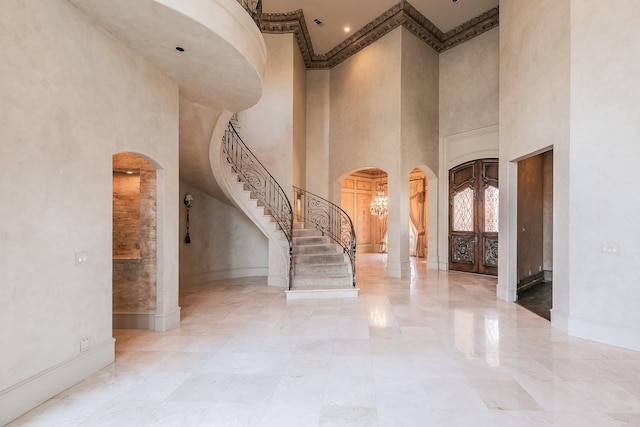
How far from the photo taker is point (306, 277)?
20.0ft

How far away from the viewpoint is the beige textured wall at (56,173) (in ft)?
7.30

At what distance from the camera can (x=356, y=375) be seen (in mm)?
2861

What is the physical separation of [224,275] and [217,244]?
32.4 inches

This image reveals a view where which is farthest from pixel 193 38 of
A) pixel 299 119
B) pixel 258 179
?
pixel 299 119

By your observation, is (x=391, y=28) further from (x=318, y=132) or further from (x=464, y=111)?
(x=318, y=132)

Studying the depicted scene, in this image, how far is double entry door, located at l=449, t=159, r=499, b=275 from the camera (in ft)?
25.6

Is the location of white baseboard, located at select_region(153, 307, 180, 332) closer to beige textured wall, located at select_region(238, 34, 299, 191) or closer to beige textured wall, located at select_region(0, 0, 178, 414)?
beige textured wall, located at select_region(0, 0, 178, 414)

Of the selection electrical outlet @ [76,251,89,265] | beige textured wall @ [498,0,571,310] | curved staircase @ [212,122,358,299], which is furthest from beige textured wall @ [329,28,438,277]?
electrical outlet @ [76,251,89,265]

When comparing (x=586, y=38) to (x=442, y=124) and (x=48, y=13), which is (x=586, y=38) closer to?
(x=442, y=124)

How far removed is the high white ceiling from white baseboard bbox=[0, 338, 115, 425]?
773 centimetres

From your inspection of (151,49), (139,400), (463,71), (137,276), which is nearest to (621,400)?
(139,400)

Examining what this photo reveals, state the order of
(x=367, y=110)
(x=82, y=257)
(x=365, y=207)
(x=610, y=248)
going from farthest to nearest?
(x=365, y=207) → (x=367, y=110) → (x=610, y=248) → (x=82, y=257)

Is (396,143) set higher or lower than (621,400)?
higher

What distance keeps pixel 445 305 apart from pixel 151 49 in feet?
18.2
